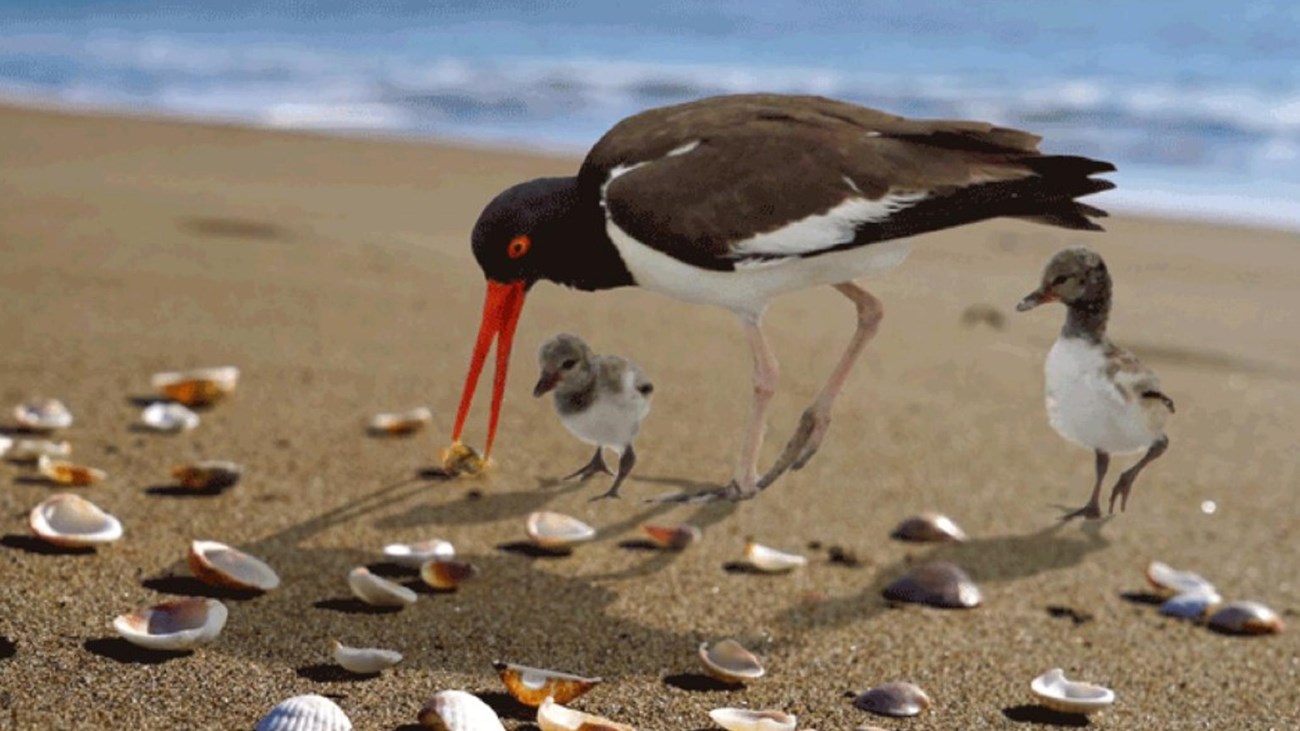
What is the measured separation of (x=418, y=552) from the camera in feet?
17.4

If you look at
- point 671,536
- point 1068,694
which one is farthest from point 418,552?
point 1068,694

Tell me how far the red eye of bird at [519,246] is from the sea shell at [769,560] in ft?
7.42

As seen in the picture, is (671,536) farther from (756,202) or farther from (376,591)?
(756,202)

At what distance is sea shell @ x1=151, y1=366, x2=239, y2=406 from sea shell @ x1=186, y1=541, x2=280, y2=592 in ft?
6.74

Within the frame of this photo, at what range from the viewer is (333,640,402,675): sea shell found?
4.36m

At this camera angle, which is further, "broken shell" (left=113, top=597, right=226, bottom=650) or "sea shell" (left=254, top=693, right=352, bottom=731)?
"broken shell" (left=113, top=597, right=226, bottom=650)

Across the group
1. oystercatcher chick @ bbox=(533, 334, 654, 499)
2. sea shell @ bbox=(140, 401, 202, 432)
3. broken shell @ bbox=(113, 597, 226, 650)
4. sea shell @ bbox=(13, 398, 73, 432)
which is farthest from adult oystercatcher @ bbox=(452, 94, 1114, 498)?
sea shell @ bbox=(13, 398, 73, 432)

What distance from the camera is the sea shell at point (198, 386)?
274 inches

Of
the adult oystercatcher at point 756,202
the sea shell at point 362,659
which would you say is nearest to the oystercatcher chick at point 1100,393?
the adult oystercatcher at point 756,202

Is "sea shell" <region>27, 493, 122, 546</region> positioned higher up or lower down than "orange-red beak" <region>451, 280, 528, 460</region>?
lower down

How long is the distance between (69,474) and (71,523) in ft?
2.41

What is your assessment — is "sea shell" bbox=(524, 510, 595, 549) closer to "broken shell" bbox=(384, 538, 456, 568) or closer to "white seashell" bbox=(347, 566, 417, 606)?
"broken shell" bbox=(384, 538, 456, 568)

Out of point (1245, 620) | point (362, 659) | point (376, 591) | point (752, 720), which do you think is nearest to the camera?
point (752, 720)

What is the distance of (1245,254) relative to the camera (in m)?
13.1
